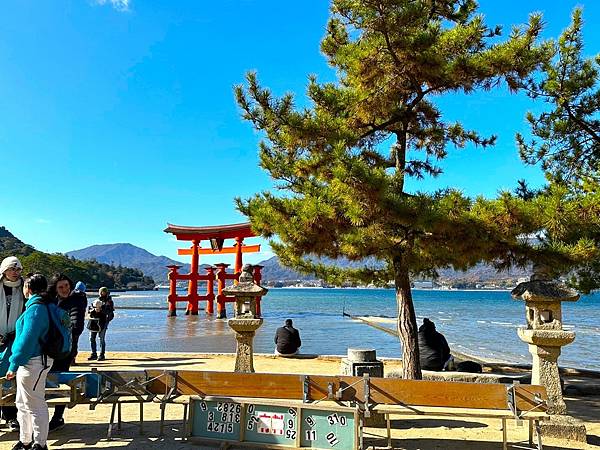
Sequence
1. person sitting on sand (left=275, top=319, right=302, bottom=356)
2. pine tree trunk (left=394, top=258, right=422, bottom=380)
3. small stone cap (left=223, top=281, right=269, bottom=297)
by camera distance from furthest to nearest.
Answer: person sitting on sand (left=275, top=319, right=302, bottom=356), pine tree trunk (left=394, top=258, right=422, bottom=380), small stone cap (left=223, top=281, right=269, bottom=297)

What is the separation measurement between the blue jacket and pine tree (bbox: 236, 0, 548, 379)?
2.97 metres

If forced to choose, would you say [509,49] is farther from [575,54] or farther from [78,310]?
[78,310]

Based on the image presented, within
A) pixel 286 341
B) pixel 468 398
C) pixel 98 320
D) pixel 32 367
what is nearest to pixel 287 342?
pixel 286 341

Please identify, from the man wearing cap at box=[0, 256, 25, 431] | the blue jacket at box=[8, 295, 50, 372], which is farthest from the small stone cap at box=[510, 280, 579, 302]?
the man wearing cap at box=[0, 256, 25, 431]

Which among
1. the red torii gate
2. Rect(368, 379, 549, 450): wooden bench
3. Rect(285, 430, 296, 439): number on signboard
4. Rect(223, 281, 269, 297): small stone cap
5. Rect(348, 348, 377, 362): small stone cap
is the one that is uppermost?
the red torii gate

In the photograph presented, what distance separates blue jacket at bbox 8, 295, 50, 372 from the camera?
12.0 feet

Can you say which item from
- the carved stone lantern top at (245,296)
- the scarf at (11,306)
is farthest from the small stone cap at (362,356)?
the scarf at (11,306)

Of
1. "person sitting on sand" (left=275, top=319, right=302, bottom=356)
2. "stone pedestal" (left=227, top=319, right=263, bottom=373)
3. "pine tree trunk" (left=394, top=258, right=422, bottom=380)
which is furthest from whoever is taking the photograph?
"person sitting on sand" (left=275, top=319, right=302, bottom=356)

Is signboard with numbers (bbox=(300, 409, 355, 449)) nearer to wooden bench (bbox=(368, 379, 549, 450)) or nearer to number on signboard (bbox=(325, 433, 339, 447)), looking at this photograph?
number on signboard (bbox=(325, 433, 339, 447))

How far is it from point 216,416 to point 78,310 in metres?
3.36

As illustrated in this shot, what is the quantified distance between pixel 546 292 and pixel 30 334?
5.07m

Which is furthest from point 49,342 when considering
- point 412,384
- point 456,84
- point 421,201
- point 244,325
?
point 456,84

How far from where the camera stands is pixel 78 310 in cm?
637

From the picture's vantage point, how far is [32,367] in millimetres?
3695
